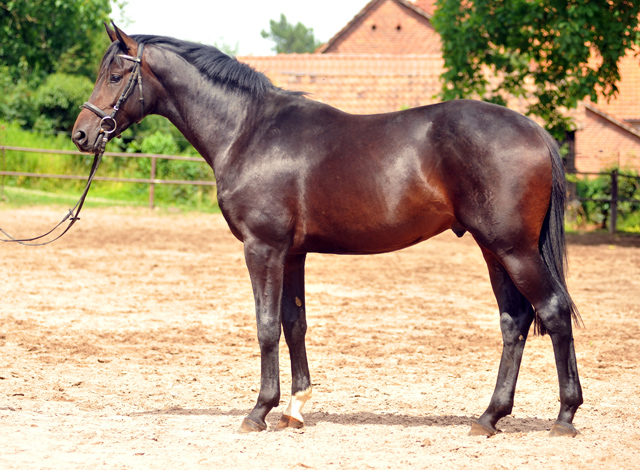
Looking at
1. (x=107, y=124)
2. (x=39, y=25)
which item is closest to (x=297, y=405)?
(x=107, y=124)

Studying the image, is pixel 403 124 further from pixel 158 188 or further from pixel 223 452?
pixel 158 188

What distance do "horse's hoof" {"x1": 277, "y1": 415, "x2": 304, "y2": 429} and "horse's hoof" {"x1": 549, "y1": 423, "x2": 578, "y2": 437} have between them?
1.44 meters

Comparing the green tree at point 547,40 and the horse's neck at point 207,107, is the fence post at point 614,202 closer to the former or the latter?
the green tree at point 547,40

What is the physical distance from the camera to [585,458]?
11.4ft

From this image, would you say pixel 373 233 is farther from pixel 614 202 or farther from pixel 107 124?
pixel 614 202

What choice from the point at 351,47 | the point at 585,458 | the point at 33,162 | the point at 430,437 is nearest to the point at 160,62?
the point at 430,437

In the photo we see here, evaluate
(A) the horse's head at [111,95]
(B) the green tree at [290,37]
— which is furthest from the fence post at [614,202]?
(B) the green tree at [290,37]

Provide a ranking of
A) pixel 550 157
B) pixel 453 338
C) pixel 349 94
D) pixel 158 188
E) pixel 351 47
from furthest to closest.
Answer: pixel 351 47, pixel 349 94, pixel 158 188, pixel 453 338, pixel 550 157

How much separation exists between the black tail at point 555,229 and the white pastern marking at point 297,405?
162 centimetres

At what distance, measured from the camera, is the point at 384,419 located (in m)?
4.30

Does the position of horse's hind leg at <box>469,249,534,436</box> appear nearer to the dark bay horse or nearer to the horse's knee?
the dark bay horse

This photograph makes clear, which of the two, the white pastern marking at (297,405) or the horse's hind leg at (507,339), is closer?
the horse's hind leg at (507,339)

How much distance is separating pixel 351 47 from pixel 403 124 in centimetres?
3445

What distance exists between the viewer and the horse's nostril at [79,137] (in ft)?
13.6
